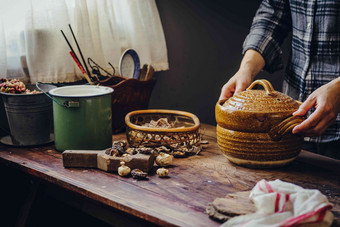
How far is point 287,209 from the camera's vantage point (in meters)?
0.79

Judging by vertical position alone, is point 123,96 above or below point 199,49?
below

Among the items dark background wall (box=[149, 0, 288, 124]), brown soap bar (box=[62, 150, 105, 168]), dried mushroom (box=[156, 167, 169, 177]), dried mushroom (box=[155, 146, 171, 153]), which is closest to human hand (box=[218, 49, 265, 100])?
dried mushroom (box=[155, 146, 171, 153])

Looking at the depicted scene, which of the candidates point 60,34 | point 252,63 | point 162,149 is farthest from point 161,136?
point 60,34

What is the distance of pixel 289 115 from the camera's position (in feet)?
3.50

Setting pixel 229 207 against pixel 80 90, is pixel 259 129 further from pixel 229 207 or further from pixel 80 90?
pixel 80 90

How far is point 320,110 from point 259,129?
0.59 ft

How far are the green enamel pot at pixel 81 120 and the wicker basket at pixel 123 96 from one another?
0.62ft

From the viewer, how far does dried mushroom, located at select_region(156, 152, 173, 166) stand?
115 cm

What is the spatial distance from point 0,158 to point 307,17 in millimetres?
1303

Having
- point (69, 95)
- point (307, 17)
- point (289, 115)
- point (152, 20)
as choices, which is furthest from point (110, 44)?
point (289, 115)

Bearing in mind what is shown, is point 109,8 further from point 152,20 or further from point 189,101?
point 189,101

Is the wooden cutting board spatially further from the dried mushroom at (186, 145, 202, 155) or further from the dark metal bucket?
the dark metal bucket

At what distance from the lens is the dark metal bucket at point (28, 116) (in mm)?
1279

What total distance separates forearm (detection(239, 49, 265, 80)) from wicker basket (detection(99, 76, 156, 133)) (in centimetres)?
41
